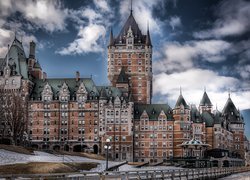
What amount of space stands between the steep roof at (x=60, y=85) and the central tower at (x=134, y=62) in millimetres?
13368

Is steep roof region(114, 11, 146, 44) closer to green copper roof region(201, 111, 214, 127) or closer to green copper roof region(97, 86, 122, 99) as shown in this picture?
green copper roof region(97, 86, 122, 99)

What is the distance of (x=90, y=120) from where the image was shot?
13875 cm

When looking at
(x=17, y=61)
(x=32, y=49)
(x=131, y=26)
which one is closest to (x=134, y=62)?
(x=131, y=26)

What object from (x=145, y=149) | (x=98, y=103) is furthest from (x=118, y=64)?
(x=145, y=149)

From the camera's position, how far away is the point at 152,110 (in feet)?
477

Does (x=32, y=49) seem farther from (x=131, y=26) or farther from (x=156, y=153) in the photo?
(x=156, y=153)

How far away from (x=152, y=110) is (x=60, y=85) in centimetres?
3142

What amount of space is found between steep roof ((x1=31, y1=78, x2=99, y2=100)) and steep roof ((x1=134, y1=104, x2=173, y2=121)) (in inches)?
588

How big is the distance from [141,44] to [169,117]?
30.6 meters

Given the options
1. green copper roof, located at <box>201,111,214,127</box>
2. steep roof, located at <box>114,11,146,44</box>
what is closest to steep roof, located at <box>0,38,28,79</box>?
steep roof, located at <box>114,11,146,44</box>

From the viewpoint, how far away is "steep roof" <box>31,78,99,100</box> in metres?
142

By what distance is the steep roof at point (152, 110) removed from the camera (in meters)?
144

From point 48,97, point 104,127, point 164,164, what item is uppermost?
point 48,97

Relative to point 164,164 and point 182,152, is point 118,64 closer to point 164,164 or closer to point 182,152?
point 182,152
